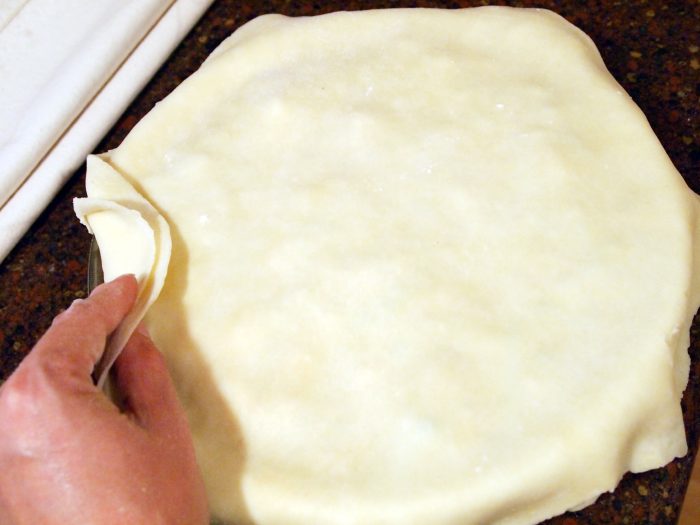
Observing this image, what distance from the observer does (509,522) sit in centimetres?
70

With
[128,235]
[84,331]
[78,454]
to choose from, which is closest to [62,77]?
[128,235]

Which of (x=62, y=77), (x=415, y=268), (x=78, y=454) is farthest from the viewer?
(x=62, y=77)

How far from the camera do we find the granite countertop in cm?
83

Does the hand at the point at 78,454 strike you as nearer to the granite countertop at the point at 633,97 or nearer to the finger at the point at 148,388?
the finger at the point at 148,388

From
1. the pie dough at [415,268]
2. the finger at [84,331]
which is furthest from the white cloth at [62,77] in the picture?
the finger at [84,331]

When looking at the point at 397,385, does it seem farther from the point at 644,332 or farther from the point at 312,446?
the point at 644,332

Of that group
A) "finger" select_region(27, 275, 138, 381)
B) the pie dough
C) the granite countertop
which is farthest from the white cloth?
"finger" select_region(27, 275, 138, 381)

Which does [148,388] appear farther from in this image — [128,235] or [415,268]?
[415,268]

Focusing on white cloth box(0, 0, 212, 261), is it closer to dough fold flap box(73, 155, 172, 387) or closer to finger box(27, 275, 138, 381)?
dough fold flap box(73, 155, 172, 387)

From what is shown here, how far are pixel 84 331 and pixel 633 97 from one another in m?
0.77

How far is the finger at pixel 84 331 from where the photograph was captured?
628mm

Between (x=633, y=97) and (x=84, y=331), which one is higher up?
(x=84, y=331)

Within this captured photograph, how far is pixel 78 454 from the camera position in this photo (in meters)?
0.59

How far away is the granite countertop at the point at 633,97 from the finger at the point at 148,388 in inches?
12.4
